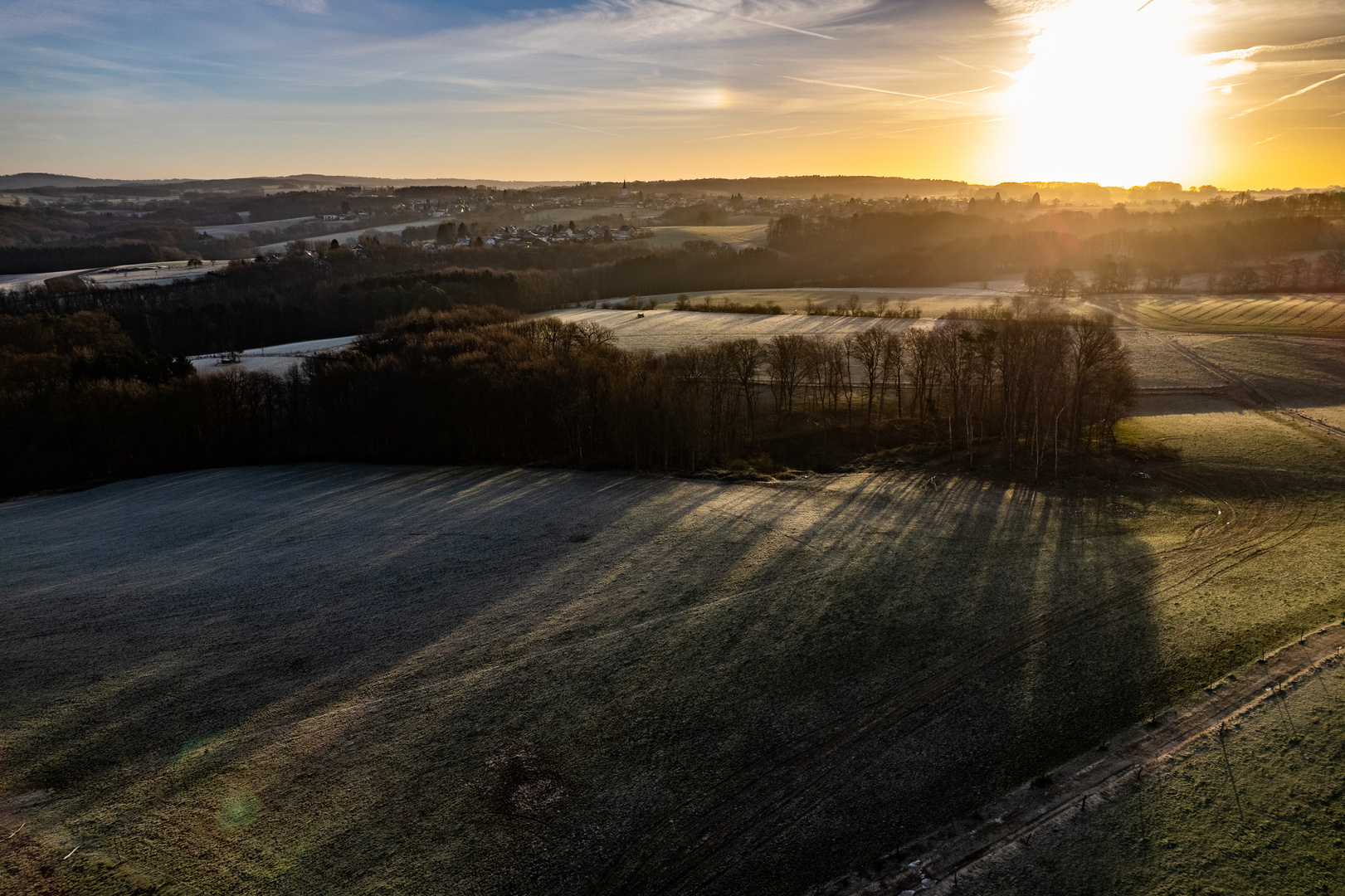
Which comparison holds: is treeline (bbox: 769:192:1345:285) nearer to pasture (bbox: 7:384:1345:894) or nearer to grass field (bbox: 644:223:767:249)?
grass field (bbox: 644:223:767:249)

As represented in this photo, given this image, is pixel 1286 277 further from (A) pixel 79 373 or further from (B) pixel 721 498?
(A) pixel 79 373

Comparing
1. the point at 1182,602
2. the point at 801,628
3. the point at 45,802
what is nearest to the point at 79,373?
the point at 45,802

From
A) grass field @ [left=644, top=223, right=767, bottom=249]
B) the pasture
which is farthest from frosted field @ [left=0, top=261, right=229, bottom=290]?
the pasture

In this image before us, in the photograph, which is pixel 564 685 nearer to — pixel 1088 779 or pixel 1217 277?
pixel 1088 779

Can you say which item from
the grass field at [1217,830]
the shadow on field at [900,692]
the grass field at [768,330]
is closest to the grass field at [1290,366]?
the grass field at [768,330]

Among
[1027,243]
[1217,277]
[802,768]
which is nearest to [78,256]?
[802,768]

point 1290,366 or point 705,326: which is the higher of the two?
point 705,326

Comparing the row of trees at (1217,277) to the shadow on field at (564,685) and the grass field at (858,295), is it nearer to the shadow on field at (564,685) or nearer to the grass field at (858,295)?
the grass field at (858,295)
